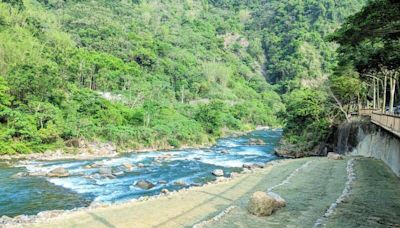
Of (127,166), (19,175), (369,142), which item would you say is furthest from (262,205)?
(127,166)

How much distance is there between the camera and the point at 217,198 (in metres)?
17.9

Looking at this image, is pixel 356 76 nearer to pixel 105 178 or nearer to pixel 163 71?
pixel 105 178

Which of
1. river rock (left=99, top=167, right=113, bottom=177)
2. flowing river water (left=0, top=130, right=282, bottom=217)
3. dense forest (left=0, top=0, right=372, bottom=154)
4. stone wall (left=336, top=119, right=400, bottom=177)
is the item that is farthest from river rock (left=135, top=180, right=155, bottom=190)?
dense forest (left=0, top=0, right=372, bottom=154)

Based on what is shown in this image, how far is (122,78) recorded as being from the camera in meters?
74.8

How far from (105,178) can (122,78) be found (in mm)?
46783

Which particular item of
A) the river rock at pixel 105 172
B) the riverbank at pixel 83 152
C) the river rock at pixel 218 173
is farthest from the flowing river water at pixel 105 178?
the riverbank at pixel 83 152

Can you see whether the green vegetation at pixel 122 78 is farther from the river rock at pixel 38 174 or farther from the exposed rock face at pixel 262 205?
the exposed rock face at pixel 262 205

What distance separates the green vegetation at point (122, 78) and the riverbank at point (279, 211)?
28437 millimetres

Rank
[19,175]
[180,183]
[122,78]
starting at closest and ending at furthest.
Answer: [180,183] → [19,175] → [122,78]

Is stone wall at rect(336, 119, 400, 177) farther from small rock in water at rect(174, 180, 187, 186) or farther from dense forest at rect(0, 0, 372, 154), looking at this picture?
small rock in water at rect(174, 180, 187, 186)

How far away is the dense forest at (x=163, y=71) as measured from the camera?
46.5m

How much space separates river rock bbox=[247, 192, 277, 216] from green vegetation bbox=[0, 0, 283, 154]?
3362 centimetres

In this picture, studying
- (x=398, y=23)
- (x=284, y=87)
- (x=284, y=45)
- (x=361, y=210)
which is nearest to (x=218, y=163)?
(x=361, y=210)

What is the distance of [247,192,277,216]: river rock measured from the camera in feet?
44.0
